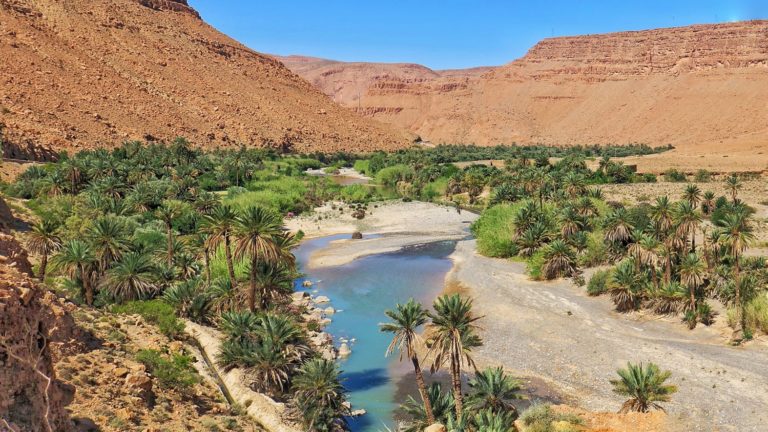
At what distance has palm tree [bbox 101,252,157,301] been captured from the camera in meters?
30.3

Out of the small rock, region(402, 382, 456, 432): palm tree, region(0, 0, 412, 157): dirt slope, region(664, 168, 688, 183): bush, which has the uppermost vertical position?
region(0, 0, 412, 157): dirt slope

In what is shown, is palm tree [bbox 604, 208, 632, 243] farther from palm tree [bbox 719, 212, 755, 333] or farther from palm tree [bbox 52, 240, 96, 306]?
palm tree [bbox 52, 240, 96, 306]

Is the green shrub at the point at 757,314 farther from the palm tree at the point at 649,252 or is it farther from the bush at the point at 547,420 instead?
the bush at the point at 547,420

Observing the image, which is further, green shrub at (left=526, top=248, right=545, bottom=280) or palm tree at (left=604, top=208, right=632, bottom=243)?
green shrub at (left=526, top=248, right=545, bottom=280)

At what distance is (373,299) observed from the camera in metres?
42.0

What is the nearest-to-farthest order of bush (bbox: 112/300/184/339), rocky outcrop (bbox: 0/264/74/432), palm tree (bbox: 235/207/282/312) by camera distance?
1. rocky outcrop (bbox: 0/264/74/432)
2. bush (bbox: 112/300/184/339)
3. palm tree (bbox: 235/207/282/312)

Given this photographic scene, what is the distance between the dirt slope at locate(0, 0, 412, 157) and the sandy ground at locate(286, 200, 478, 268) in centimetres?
4339

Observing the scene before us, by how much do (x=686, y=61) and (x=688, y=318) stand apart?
639 ft

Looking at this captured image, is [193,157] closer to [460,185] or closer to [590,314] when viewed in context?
[460,185]

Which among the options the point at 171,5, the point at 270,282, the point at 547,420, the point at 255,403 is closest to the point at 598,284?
the point at 547,420

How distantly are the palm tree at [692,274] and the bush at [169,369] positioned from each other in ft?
89.3

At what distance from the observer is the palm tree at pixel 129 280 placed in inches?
1193

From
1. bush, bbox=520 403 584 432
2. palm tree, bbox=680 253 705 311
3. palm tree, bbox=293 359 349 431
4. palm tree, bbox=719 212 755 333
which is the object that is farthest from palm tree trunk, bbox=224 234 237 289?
palm tree, bbox=719 212 755 333

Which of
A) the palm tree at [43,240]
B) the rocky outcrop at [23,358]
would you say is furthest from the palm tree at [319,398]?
the palm tree at [43,240]
